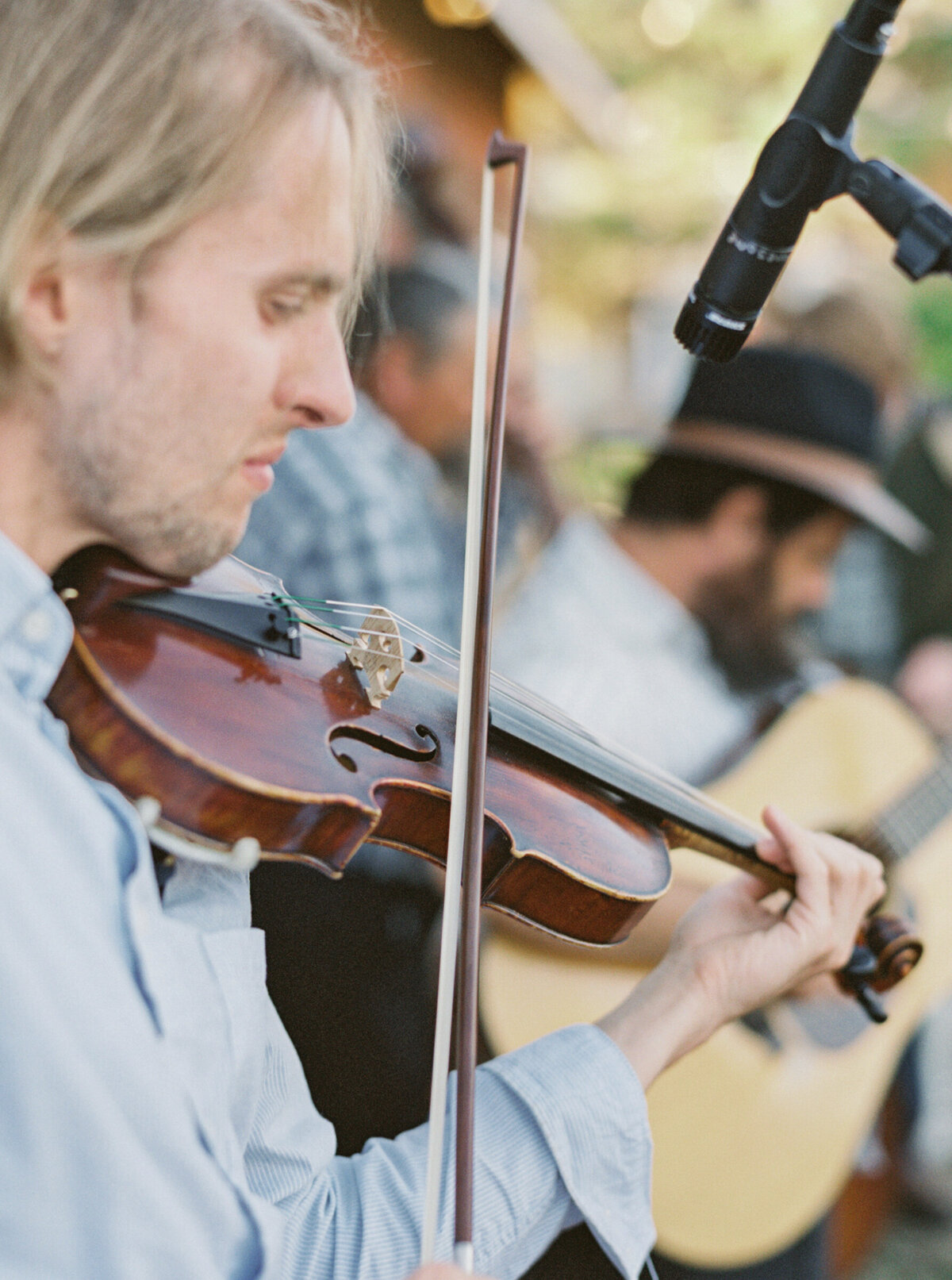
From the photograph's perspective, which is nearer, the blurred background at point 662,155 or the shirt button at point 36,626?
the shirt button at point 36,626

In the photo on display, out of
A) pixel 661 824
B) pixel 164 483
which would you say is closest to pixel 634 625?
pixel 661 824

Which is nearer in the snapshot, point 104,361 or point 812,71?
point 104,361

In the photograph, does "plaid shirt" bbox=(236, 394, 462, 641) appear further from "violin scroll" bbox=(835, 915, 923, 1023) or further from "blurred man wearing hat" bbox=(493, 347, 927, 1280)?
"violin scroll" bbox=(835, 915, 923, 1023)

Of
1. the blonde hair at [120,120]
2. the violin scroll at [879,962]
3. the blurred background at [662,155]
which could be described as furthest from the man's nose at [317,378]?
the blurred background at [662,155]

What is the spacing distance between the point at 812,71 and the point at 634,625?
1.30 metres

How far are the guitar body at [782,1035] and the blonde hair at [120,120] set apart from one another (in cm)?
124

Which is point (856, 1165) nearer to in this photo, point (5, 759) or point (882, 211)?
point (882, 211)

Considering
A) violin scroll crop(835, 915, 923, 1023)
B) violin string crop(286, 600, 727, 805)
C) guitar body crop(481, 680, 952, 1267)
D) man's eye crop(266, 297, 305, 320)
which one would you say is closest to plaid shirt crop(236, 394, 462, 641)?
violin string crop(286, 600, 727, 805)

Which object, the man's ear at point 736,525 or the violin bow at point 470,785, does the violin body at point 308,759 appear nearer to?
the violin bow at point 470,785

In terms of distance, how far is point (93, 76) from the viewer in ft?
2.39

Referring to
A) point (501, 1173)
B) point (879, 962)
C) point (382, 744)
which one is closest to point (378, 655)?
point (382, 744)

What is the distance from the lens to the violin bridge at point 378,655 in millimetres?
875

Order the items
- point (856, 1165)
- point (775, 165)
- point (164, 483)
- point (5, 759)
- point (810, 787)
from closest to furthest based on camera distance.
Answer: point (5, 759) < point (164, 483) < point (775, 165) < point (810, 787) < point (856, 1165)

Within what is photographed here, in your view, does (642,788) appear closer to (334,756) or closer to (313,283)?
(334,756)
